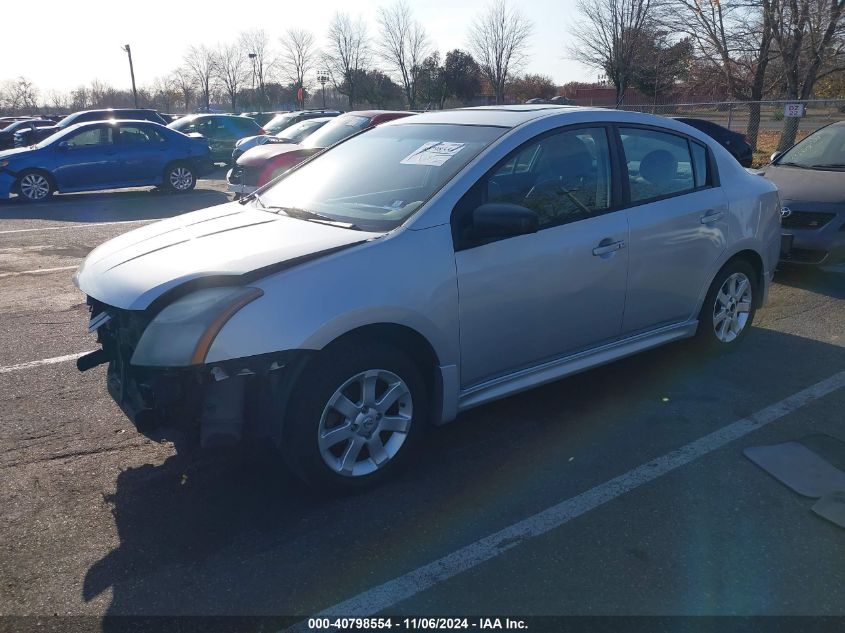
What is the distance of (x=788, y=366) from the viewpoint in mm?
5316

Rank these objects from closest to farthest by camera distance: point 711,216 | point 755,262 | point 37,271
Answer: point 711,216, point 755,262, point 37,271

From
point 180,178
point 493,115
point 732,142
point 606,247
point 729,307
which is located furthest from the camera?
point 732,142

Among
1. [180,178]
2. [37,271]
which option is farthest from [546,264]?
[180,178]

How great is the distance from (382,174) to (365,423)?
154 cm

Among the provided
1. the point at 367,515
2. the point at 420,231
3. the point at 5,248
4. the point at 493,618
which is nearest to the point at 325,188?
the point at 420,231

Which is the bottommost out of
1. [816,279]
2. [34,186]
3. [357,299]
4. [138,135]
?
[816,279]

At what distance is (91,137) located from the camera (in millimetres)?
15359

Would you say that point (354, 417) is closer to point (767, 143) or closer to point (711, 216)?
point (711, 216)

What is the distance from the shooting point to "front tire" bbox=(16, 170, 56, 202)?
48.4 feet

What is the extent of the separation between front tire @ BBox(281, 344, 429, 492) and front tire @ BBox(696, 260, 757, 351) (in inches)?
99.1

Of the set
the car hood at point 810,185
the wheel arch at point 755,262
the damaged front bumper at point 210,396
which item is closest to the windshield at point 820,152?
the car hood at point 810,185

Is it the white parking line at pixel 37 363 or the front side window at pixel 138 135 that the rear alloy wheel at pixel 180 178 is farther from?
the white parking line at pixel 37 363

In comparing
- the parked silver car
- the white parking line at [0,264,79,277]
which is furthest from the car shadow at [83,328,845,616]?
the white parking line at [0,264,79,277]

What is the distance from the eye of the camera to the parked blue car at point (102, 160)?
14.8 m
